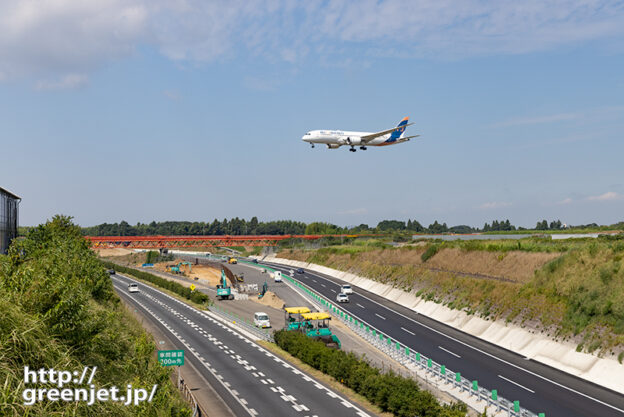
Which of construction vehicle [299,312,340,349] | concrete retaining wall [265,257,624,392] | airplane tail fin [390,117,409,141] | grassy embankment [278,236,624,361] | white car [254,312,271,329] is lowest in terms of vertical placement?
white car [254,312,271,329]

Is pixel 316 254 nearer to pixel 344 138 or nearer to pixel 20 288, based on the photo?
pixel 344 138

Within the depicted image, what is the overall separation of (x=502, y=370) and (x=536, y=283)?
16.0 m

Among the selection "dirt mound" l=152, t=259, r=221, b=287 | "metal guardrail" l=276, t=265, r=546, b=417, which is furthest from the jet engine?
"dirt mound" l=152, t=259, r=221, b=287

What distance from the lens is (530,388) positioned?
33562mm

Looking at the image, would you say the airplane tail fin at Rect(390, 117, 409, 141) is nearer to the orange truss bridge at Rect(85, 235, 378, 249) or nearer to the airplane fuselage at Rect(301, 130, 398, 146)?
the airplane fuselage at Rect(301, 130, 398, 146)

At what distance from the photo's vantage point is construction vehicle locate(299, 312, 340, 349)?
42.0 meters

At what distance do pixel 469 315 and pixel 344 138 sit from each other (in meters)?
26.3

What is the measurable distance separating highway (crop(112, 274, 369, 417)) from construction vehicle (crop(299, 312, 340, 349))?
145 inches

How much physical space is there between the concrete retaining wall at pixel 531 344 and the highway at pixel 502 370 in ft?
2.50

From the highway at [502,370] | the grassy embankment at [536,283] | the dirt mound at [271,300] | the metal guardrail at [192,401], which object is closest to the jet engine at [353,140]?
the grassy embankment at [536,283]

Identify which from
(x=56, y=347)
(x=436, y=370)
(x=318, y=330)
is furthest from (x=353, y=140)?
(x=56, y=347)

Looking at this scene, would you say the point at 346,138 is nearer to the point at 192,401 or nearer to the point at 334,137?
the point at 334,137

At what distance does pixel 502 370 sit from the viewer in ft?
125

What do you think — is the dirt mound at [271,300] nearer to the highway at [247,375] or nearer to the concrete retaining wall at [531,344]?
the highway at [247,375]
